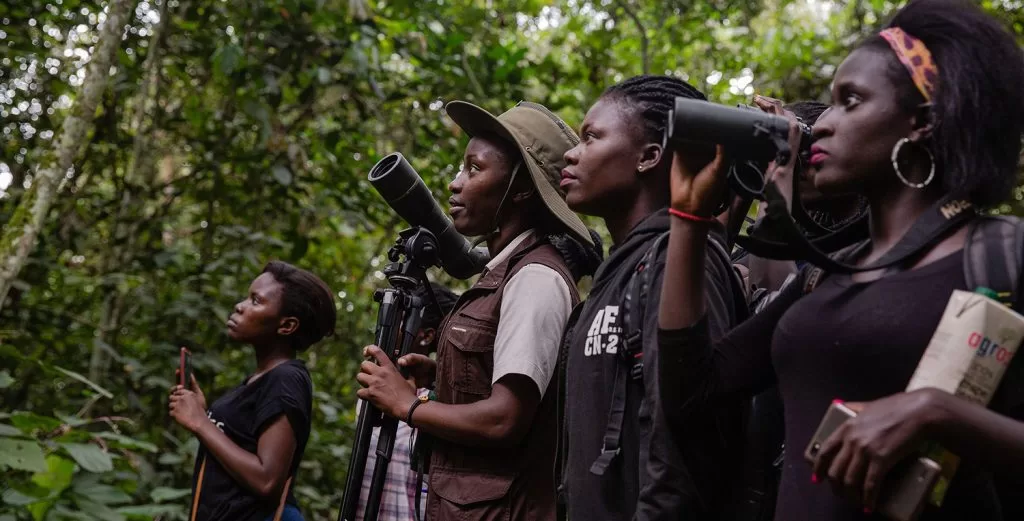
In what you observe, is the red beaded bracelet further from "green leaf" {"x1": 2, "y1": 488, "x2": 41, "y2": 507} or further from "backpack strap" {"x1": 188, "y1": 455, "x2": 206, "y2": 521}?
"green leaf" {"x1": 2, "y1": 488, "x2": 41, "y2": 507}

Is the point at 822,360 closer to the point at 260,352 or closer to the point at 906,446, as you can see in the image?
the point at 906,446

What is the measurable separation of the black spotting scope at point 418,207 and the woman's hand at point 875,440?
2096 millimetres

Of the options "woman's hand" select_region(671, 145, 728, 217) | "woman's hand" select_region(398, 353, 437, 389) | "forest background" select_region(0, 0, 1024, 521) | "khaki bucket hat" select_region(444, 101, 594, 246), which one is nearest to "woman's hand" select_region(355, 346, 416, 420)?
"woman's hand" select_region(398, 353, 437, 389)

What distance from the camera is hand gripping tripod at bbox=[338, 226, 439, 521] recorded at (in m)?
Result: 3.07

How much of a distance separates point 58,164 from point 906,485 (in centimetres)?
401

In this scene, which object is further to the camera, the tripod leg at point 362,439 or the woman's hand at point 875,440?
the tripod leg at point 362,439

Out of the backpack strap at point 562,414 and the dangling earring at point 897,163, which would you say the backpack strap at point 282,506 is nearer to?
the backpack strap at point 562,414

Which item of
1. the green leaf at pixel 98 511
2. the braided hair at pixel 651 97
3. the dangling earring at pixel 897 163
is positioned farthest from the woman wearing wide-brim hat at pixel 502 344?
the green leaf at pixel 98 511

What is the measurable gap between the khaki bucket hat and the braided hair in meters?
0.50

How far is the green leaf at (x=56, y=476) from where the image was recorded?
14.7 feet

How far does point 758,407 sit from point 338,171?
4578 millimetres

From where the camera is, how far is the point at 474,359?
3.06 m

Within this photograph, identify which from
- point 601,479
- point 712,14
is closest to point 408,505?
point 601,479

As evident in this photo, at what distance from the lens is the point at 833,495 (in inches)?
65.4
